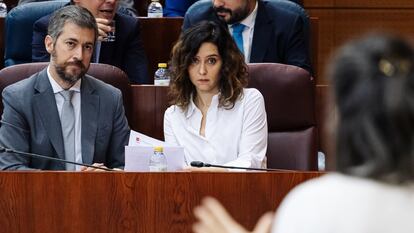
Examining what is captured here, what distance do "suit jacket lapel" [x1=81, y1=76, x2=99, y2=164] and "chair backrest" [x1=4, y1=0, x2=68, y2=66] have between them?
1.04 metres

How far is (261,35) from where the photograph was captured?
4.50 meters

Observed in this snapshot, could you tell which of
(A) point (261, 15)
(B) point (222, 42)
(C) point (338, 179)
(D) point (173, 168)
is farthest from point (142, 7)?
(C) point (338, 179)

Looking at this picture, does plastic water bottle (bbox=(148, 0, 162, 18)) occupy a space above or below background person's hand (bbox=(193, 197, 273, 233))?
below

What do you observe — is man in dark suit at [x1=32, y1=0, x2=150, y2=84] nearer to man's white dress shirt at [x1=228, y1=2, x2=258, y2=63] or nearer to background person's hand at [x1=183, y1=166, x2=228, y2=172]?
man's white dress shirt at [x1=228, y1=2, x2=258, y2=63]

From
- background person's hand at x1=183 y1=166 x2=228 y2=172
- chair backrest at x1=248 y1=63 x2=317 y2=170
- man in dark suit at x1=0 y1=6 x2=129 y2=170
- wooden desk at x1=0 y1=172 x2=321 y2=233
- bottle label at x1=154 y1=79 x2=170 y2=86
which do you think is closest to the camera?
wooden desk at x1=0 y1=172 x2=321 y2=233

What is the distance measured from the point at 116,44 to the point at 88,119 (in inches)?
39.8

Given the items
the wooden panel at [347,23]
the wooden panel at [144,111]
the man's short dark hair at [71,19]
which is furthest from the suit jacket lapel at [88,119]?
the wooden panel at [347,23]

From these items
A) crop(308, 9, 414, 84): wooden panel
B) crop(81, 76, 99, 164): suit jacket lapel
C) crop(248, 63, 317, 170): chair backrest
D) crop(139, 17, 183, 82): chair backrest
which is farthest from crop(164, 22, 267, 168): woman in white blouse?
crop(308, 9, 414, 84): wooden panel

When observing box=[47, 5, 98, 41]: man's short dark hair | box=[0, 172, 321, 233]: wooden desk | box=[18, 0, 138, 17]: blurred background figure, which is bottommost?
box=[0, 172, 321, 233]: wooden desk

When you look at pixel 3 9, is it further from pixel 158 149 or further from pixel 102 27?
pixel 158 149

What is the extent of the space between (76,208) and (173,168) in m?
0.40

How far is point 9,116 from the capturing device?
360cm

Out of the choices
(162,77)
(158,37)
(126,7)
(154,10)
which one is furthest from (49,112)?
(154,10)

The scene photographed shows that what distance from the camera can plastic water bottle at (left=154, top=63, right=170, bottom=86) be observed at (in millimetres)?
4312
